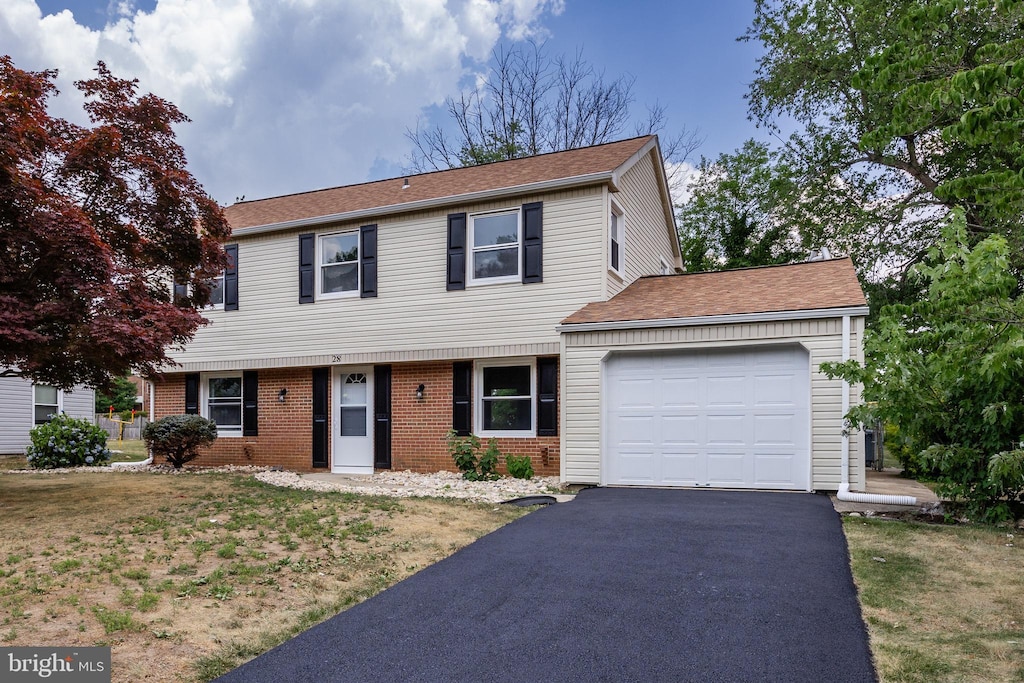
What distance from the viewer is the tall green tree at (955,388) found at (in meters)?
6.26

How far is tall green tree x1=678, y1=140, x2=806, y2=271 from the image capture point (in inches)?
754

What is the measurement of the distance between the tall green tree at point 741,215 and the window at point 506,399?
9.90m

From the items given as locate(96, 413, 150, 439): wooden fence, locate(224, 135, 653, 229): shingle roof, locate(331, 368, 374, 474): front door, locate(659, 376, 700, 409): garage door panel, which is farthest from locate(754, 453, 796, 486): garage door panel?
locate(96, 413, 150, 439): wooden fence

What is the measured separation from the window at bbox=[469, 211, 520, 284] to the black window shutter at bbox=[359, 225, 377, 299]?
2081 millimetres

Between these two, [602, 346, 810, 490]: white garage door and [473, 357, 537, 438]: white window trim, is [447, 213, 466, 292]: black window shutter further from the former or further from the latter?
[602, 346, 810, 490]: white garage door

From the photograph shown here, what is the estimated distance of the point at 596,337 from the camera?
1049 cm

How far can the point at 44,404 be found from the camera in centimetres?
1975

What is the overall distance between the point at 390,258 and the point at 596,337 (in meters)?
4.70

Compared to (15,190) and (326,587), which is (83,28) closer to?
(15,190)

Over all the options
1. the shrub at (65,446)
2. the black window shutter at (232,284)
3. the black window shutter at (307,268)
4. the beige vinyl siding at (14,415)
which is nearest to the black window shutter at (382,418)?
the black window shutter at (307,268)

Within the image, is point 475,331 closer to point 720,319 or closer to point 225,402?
point 720,319

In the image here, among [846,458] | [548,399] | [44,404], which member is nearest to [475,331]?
[548,399]

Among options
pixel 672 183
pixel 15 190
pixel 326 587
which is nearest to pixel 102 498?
pixel 15 190

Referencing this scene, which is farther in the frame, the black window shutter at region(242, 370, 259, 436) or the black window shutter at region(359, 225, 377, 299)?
the black window shutter at region(242, 370, 259, 436)
